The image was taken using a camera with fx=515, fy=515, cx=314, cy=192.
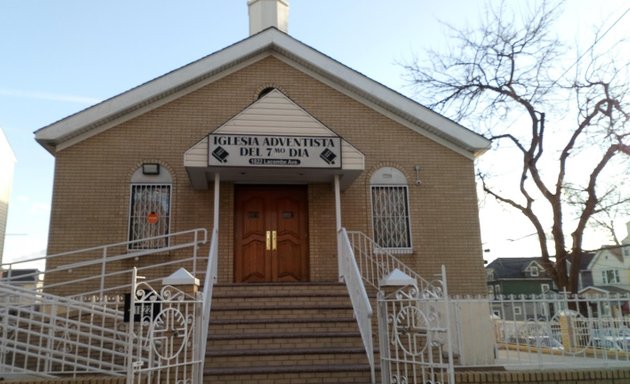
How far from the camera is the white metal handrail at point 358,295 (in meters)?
6.49

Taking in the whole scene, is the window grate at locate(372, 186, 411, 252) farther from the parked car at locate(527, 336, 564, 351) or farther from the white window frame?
the white window frame

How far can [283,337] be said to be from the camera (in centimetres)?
730

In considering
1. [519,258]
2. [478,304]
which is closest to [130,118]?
[478,304]

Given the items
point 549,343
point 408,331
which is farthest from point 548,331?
point 408,331

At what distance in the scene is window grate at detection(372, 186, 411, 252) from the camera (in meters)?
11.1

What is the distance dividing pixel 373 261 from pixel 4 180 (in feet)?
70.4

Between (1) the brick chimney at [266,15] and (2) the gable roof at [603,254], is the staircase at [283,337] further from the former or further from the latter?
(2) the gable roof at [603,254]

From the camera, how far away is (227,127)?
31.1 feet

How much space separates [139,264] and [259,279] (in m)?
2.40

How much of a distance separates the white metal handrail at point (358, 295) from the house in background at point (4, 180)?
20.6 m

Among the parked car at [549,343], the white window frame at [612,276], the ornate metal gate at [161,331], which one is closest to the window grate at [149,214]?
the ornate metal gate at [161,331]

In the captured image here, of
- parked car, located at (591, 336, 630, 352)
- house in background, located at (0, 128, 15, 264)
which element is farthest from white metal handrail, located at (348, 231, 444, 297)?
house in background, located at (0, 128, 15, 264)

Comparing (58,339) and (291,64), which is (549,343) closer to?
(58,339)

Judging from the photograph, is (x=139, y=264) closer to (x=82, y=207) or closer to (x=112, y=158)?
(x=82, y=207)
